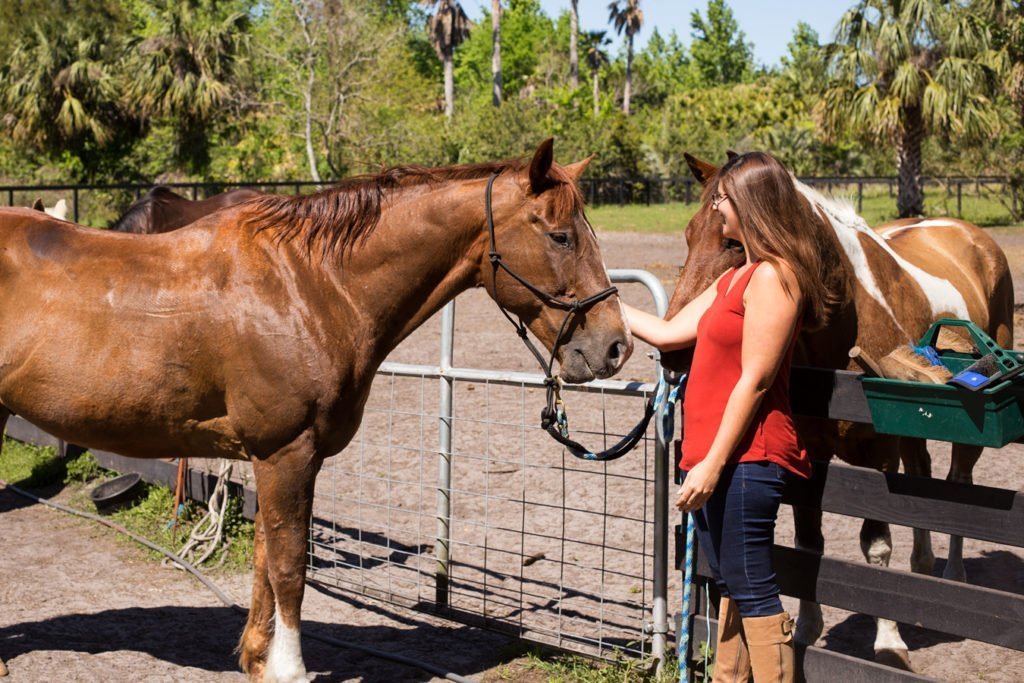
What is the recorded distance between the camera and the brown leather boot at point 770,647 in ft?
9.00

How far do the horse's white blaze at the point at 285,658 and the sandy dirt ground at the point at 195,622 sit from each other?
1.13 feet

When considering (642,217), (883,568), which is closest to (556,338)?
(883,568)

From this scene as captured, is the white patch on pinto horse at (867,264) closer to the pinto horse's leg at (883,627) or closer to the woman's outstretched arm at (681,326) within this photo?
the woman's outstretched arm at (681,326)

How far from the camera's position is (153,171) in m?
28.4

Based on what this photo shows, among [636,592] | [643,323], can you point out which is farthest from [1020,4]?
[643,323]

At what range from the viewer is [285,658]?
3.64m

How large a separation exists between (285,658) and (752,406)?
210 centimetres

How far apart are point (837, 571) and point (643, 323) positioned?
101cm

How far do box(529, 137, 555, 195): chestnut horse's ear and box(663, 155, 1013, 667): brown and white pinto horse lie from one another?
0.54 metres

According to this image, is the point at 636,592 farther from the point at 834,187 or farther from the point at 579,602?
the point at 834,187

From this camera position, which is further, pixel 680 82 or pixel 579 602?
pixel 680 82

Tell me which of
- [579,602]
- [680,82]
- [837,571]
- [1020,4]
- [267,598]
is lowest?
[579,602]

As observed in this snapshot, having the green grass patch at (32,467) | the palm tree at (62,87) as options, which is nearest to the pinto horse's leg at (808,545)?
the green grass patch at (32,467)

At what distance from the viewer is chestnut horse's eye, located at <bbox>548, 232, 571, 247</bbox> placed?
3373 mm
